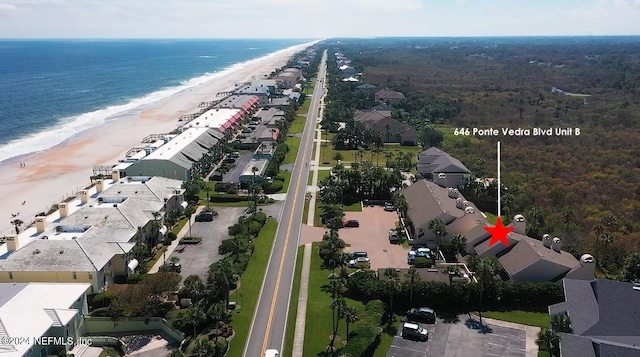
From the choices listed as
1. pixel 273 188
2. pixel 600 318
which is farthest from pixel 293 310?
pixel 273 188

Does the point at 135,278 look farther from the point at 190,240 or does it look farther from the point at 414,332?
the point at 414,332

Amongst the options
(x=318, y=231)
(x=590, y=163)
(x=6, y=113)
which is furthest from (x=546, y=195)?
(x=6, y=113)

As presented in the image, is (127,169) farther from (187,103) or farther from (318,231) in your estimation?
(187,103)

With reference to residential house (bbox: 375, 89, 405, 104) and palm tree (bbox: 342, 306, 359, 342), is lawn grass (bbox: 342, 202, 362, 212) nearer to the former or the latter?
palm tree (bbox: 342, 306, 359, 342)

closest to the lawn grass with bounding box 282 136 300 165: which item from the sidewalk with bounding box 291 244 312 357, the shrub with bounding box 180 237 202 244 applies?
the shrub with bounding box 180 237 202 244

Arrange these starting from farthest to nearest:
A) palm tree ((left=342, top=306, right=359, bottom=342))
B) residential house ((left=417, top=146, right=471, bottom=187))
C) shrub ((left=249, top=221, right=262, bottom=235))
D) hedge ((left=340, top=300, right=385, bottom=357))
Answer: residential house ((left=417, top=146, right=471, bottom=187)) → shrub ((left=249, top=221, right=262, bottom=235)) → palm tree ((left=342, top=306, right=359, bottom=342)) → hedge ((left=340, top=300, right=385, bottom=357))
